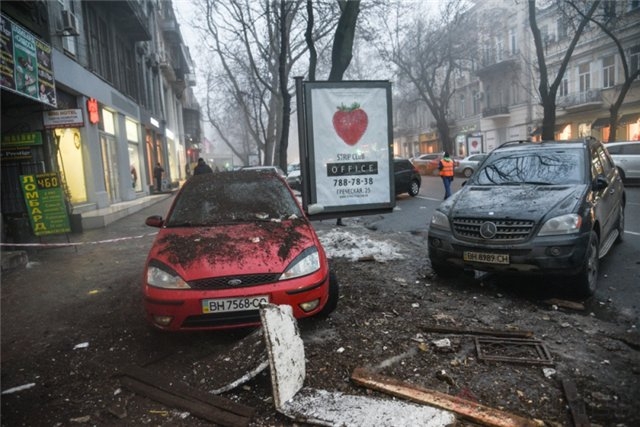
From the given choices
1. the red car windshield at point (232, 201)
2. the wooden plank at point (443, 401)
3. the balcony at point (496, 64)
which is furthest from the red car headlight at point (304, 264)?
the balcony at point (496, 64)

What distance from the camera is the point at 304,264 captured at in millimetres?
4129

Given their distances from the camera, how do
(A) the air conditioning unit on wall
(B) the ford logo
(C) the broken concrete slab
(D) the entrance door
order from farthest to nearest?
(D) the entrance door
(A) the air conditioning unit on wall
(B) the ford logo
(C) the broken concrete slab

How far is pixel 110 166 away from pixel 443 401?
54.9 ft

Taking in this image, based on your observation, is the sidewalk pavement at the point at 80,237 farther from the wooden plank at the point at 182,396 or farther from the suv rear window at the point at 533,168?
the suv rear window at the point at 533,168

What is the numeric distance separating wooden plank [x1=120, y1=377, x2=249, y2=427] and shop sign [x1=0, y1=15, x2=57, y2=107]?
7.02 metres

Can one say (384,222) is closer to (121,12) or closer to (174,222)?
(174,222)

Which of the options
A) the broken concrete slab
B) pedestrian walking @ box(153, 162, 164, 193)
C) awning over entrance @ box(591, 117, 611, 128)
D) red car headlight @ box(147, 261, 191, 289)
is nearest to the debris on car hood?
the broken concrete slab

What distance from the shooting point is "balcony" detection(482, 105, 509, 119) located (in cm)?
3894

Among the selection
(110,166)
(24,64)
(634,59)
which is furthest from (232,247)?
(634,59)

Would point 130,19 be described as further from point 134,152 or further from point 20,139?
point 20,139

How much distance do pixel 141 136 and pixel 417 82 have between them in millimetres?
19383

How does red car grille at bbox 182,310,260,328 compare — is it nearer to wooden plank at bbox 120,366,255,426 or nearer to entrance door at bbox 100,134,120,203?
wooden plank at bbox 120,366,255,426

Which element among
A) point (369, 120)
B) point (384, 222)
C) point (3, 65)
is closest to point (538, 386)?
point (369, 120)

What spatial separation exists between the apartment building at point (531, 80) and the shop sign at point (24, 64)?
23.1 metres
